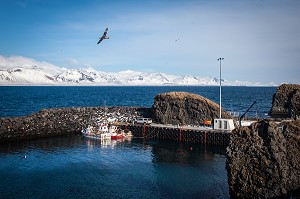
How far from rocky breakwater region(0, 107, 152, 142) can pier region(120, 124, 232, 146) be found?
987 cm

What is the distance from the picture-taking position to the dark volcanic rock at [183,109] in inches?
2857

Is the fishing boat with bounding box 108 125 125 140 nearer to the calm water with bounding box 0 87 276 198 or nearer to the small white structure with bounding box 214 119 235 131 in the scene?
the calm water with bounding box 0 87 276 198

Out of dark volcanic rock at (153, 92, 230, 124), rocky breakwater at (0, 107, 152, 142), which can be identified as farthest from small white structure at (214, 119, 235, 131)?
rocky breakwater at (0, 107, 152, 142)

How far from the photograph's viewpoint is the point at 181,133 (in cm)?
6606

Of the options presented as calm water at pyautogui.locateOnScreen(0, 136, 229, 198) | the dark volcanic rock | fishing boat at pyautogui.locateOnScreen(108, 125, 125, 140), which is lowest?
calm water at pyautogui.locateOnScreen(0, 136, 229, 198)

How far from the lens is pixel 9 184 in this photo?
124 feet

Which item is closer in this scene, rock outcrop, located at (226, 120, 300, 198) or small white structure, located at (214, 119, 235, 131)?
rock outcrop, located at (226, 120, 300, 198)

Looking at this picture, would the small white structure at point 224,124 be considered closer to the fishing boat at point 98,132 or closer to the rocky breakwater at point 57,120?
the rocky breakwater at point 57,120

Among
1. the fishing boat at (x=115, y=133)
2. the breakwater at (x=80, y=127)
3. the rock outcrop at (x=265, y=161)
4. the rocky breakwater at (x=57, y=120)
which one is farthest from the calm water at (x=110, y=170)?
the rock outcrop at (x=265, y=161)

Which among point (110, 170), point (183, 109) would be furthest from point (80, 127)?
point (110, 170)

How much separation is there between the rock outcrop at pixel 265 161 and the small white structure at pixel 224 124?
3587cm

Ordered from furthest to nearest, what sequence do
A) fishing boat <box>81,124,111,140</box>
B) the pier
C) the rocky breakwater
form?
fishing boat <box>81,124,111,140</box> < the rocky breakwater < the pier

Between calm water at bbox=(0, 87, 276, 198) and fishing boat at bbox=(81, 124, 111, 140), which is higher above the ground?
fishing boat at bbox=(81, 124, 111, 140)

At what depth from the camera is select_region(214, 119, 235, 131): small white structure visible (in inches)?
2492
